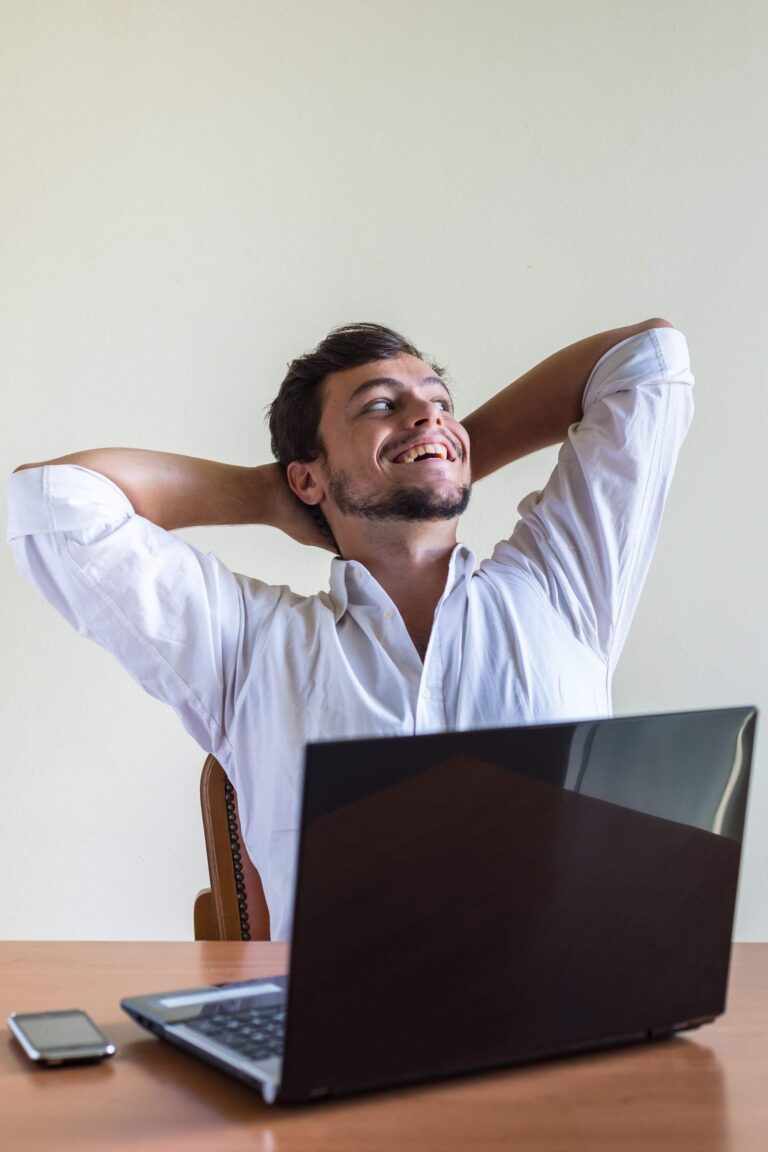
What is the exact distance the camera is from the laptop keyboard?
2.27 feet

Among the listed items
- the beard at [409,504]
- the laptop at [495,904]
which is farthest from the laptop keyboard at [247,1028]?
the beard at [409,504]

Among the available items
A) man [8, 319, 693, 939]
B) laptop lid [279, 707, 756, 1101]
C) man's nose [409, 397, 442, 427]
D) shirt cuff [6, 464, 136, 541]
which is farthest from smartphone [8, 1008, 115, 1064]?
A: man's nose [409, 397, 442, 427]

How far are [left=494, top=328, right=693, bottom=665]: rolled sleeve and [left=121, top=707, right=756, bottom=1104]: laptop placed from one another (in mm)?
904

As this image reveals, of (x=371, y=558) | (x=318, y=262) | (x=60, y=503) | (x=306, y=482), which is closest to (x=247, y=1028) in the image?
(x=60, y=503)

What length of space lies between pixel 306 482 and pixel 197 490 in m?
0.18

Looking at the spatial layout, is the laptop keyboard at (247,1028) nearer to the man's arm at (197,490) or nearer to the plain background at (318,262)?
Answer: the man's arm at (197,490)

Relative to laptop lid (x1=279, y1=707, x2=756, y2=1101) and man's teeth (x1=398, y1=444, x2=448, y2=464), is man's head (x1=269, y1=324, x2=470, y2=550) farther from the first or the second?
laptop lid (x1=279, y1=707, x2=756, y2=1101)

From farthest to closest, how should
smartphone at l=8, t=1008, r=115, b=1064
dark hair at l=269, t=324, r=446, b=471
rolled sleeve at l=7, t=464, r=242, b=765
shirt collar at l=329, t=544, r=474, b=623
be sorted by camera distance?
1. dark hair at l=269, t=324, r=446, b=471
2. shirt collar at l=329, t=544, r=474, b=623
3. rolled sleeve at l=7, t=464, r=242, b=765
4. smartphone at l=8, t=1008, r=115, b=1064

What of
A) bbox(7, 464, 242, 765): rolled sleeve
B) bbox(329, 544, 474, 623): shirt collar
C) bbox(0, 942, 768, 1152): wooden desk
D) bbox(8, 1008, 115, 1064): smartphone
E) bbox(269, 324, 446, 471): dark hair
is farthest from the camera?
bbox(269, 324, 446, 471): dark hair

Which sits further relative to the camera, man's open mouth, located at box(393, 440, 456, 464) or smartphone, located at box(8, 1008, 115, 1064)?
man's open mouth, located at box(393, 440, 456, 464)

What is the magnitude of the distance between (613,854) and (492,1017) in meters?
0.12

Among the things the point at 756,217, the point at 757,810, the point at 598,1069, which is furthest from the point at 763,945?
the point at 756,217

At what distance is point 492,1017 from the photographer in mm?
668

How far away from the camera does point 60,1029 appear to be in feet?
2.46
